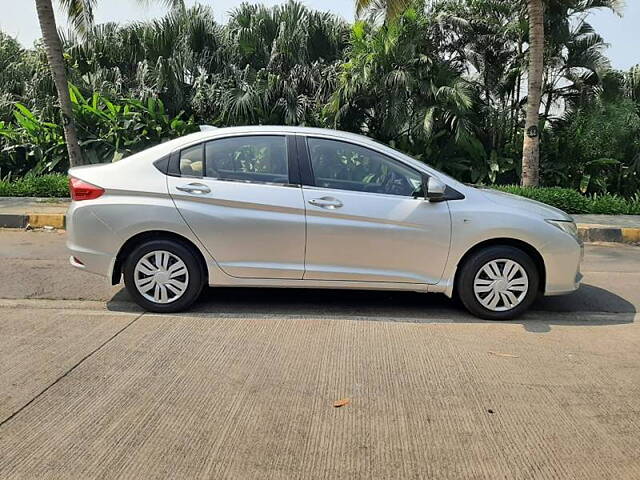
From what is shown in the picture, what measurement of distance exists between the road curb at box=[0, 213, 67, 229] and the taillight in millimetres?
4828

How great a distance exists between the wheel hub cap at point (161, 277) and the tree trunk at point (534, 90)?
25.6ft

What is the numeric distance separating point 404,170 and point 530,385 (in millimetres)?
2061

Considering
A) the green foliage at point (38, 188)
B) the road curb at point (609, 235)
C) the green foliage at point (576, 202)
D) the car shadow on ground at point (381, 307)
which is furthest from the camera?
the green foliage at point (38, 188)

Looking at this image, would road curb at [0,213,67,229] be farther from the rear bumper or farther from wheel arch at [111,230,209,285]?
wheel arch at [111,230,209,285]

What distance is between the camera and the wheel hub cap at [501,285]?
193 inches

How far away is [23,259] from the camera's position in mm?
7000

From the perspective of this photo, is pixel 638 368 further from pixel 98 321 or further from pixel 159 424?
pixel 98 321

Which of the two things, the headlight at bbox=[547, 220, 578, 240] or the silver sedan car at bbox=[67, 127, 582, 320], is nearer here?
the silver sedan car at bbox=[67, 127, 582, 320]

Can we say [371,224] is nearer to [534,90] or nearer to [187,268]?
[187,268]

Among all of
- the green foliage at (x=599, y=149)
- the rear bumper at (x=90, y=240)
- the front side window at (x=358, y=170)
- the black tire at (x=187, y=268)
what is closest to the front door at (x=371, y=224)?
the front side window at (x=358, y=170)

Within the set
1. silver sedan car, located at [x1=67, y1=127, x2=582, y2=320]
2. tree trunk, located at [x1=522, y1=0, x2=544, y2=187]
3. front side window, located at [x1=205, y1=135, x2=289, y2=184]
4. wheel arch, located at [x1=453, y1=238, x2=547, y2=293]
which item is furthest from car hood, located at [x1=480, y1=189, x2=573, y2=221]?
tree trunk, located at [x1=522, y1=0, x2=544, y2=187]

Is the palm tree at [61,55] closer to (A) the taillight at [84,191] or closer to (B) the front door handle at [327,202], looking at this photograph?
(A) the taillight at [84,191]

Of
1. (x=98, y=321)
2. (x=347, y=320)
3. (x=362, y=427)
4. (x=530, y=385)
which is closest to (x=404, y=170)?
(x=347, y=320)

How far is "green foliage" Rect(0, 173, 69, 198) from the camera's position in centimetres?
1131
